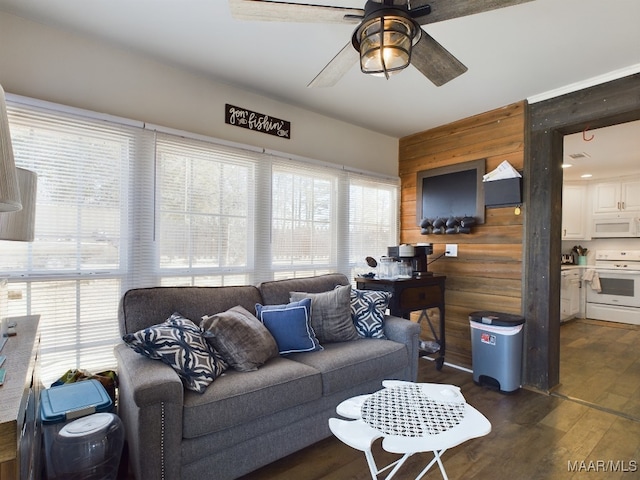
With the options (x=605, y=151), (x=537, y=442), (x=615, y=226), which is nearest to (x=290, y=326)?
(x=537, y=442)

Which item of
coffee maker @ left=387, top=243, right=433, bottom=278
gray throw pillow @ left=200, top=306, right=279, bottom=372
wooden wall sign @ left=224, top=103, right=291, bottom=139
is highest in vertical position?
wooden wall sign @ left=224, top=103, right=291, bottom=139

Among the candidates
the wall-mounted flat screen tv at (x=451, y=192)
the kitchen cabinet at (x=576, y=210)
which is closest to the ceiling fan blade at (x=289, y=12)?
the wall-mounted flat screen tv at (x=451, y=192)

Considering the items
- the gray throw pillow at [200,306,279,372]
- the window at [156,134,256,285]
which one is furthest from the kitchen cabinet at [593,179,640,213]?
the gray throw pillow at [200,306,279,372]

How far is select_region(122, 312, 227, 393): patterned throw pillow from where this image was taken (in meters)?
1.70

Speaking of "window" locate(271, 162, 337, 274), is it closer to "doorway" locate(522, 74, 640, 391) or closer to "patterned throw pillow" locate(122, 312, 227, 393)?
"patterned throw pillow" locate(122, 312, 227, 393)

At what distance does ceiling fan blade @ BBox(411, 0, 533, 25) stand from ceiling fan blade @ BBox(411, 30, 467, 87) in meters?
0.08

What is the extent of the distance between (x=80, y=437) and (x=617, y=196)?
24.2ft

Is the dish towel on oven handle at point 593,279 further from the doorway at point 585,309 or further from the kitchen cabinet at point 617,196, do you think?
the kitchen cabinet at point 617,196

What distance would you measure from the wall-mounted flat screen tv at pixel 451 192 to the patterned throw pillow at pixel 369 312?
4.42 ft

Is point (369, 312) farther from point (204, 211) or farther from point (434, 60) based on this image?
point (434, 60)

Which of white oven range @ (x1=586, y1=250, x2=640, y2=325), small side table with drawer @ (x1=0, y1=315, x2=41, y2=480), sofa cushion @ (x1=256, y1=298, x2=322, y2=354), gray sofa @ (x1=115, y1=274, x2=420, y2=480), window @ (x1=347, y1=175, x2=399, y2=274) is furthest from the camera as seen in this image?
white oven range @ (x1=586, y1=250, x2=640, y2=325)

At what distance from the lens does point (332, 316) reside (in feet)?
8.39

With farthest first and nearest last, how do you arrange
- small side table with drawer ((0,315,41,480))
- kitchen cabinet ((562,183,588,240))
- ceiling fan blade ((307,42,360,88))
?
kitchen cabinet ((562,183,588,240))
ceiling fan blade ((307,42,360,88))
small side table with drawer ((0,315,41,480))

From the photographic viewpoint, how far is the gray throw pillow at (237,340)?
6.41ft
